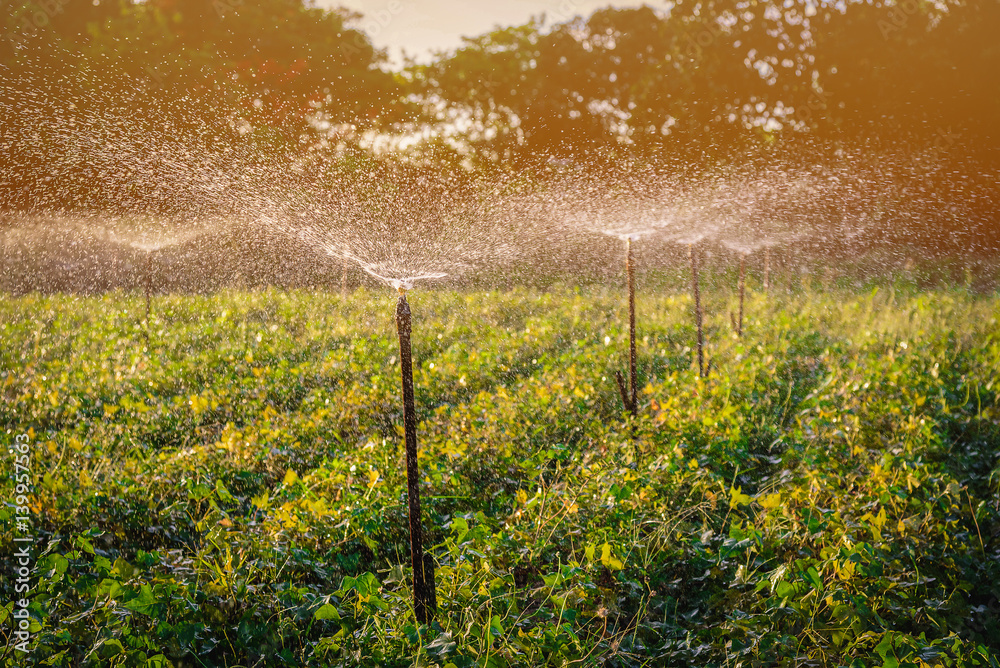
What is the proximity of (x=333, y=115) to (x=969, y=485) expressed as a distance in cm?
1417

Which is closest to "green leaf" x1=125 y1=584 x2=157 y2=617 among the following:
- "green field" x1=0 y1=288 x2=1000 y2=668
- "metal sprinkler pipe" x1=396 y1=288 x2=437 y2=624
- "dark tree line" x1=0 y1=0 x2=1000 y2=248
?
"green field" x1=0 y1=288 x2=1000 y2=668

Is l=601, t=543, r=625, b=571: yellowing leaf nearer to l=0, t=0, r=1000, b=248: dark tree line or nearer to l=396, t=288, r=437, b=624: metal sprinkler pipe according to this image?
l=396, t=288, r=437, b=624: metal sprinkler pipe

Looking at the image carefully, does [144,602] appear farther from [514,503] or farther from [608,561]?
[514,503]

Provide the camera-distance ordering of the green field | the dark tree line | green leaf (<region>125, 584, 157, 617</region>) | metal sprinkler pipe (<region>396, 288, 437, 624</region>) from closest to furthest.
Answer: green leaf (<region>125, 584, 157, 617</region>) → the green field → metal sprinkler pipe (<region>396, 288, 437, 624</region>) → the dark tree line

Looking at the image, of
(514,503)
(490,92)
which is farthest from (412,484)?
(490,92)

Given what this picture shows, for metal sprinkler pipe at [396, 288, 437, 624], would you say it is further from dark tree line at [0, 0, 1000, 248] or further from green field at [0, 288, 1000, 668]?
dark tree line at [0, 0, 1000, 248]

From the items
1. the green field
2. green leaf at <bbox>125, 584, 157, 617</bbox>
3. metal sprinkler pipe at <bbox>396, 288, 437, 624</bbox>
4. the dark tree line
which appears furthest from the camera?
the dark tree line

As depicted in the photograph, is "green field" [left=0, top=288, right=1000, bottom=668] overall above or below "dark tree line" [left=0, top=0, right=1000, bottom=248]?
below

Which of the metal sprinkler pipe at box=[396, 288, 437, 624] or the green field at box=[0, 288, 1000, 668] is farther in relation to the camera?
the metal sprinkler pipe at box=[396, 288, 437, 624]

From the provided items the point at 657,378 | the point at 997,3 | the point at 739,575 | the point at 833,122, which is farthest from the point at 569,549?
the point at 997,3

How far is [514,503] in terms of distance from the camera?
402cm

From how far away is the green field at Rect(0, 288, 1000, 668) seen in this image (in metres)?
2.59

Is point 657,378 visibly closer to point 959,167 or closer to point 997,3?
point 997,3

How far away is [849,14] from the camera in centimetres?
1456
